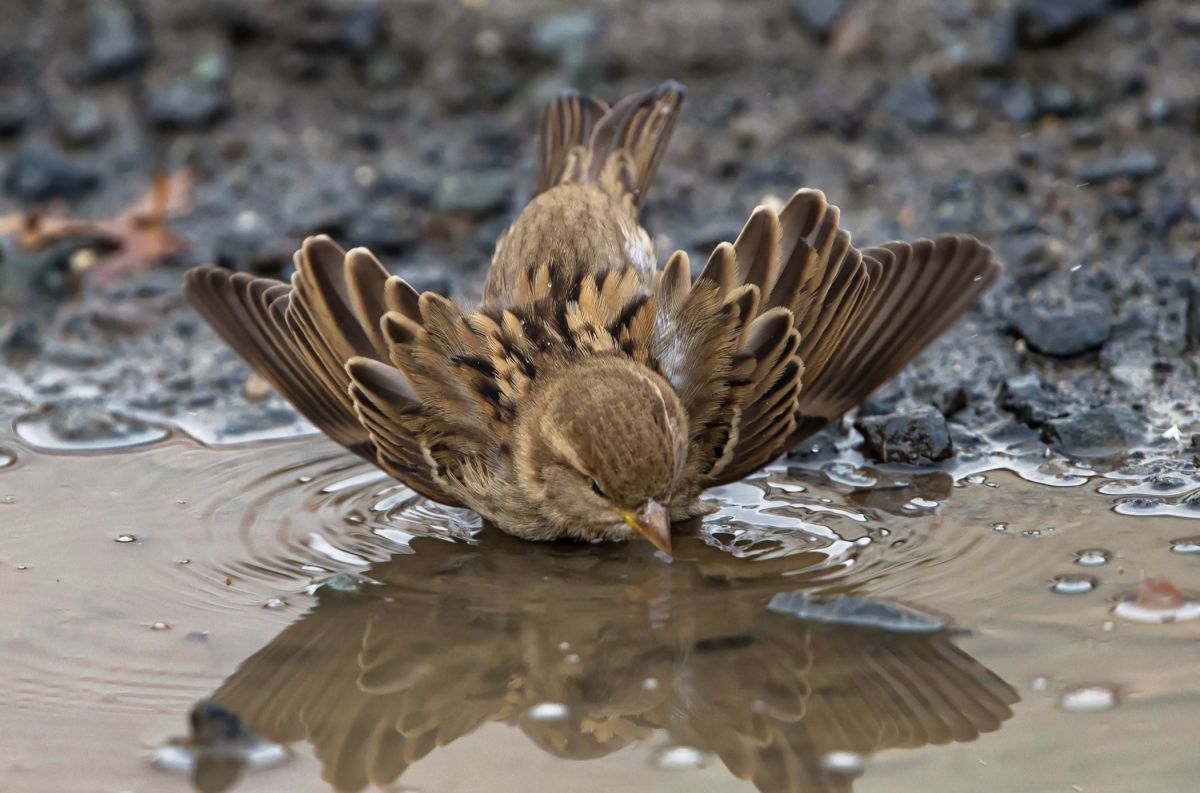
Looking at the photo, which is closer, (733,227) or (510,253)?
(510,253)

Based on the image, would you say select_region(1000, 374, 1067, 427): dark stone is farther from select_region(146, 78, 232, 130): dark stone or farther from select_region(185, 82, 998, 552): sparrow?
select_region(146, 78, 232, 130): dark stone

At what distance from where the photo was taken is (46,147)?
835 cm

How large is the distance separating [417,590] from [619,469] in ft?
2.47

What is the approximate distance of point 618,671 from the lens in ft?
14.6

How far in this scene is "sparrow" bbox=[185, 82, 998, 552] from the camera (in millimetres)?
5230

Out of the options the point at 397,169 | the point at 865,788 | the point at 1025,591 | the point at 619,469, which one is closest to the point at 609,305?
the point at 619,469

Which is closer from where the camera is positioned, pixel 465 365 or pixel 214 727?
pixel 214 727

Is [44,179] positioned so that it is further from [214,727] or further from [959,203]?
[214,727]

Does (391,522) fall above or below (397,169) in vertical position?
below

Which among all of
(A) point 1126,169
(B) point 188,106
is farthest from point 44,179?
(A) point 1126,169

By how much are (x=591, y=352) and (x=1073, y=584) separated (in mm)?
1667

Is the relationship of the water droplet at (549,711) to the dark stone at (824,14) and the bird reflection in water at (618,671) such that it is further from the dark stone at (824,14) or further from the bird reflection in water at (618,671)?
the dark stone at (824,14)

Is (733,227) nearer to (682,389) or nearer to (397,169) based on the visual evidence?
(397,169)

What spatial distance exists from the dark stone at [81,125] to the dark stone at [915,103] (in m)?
4.04
